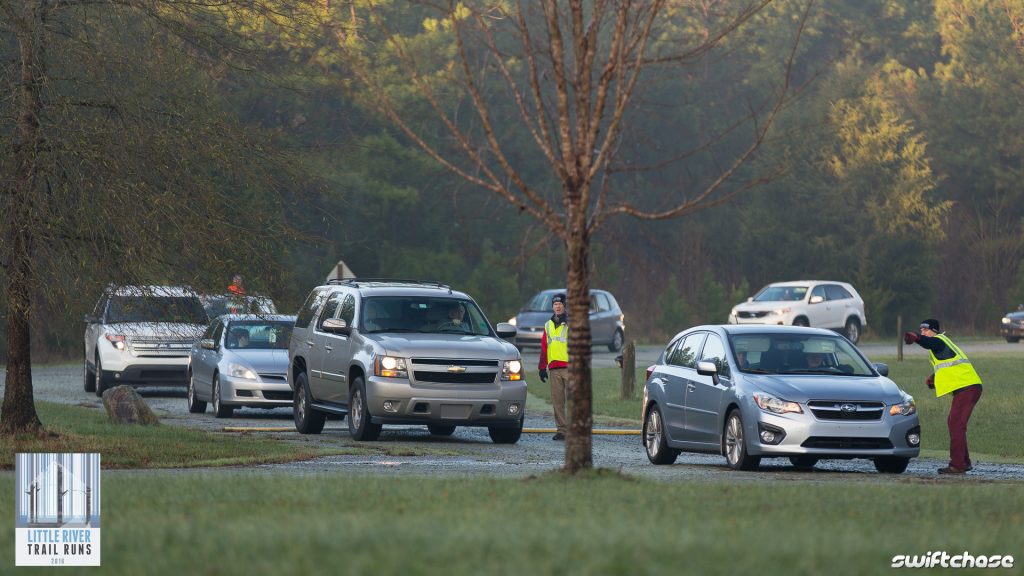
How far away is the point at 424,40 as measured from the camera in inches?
2331

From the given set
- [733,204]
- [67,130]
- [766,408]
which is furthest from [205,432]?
[733,204]

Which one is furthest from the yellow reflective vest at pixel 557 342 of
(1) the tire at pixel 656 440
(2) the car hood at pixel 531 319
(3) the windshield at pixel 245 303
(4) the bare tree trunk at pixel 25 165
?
(2) the car hood at pixel 531 319

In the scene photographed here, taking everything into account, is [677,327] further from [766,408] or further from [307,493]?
[307,493]

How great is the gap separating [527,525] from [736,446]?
8429 millimetres

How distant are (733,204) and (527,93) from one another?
1921 centimetres

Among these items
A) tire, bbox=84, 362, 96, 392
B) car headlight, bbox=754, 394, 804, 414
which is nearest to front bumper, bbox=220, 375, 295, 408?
tire, bbox=84, 362, 96, 392

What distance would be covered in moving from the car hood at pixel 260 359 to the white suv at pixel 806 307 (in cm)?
2583

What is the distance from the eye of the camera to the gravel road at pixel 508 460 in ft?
54.0

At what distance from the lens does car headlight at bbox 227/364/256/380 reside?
25141 mm

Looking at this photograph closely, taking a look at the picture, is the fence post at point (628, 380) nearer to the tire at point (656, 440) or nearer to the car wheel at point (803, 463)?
the tire at point (656, 440)

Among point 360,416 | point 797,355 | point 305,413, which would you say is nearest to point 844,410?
point 797,355

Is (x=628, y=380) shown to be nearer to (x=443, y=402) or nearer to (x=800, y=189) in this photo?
(x=443, y=402)

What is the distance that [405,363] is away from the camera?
20281 millimetres

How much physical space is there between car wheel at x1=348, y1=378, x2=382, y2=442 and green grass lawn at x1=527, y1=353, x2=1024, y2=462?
21.2ft
